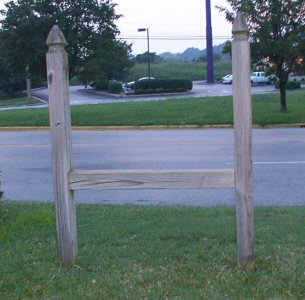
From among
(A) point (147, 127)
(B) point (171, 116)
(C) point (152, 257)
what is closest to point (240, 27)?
(C) point (152, 257)

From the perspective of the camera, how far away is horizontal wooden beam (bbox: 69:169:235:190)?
5355mm

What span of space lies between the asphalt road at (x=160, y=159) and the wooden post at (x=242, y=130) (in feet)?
12.6

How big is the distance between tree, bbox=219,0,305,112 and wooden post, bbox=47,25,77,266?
17444 millimetres

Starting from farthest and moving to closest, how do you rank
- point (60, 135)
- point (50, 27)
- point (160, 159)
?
point (50, 27) → point (160, 159) → point (60, 135)

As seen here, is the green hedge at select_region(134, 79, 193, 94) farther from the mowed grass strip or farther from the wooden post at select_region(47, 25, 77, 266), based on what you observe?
the wooden post at select_region(47, 25, 77, 266)

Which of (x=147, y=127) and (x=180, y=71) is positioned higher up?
(x=180, y=71)

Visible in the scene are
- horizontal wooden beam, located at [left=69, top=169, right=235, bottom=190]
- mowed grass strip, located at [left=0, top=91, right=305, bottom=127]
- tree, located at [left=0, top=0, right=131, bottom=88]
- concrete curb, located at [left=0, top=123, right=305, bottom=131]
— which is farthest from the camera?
tree, located at [left=0, top=0, right=131, bottom=88]

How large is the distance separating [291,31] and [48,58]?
1828cm

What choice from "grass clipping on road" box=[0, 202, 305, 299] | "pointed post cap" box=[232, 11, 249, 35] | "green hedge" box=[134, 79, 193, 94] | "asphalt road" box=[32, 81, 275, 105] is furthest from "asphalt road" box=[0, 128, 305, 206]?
"green hedge" box=[134, 79, 193, 94]

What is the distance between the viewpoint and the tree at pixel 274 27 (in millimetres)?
22375

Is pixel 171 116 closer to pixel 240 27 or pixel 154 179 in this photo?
pixel 154 179

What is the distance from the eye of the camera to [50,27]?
24297mm

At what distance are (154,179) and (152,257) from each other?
0.74 metres

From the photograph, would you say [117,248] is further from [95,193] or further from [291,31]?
[291,31]
